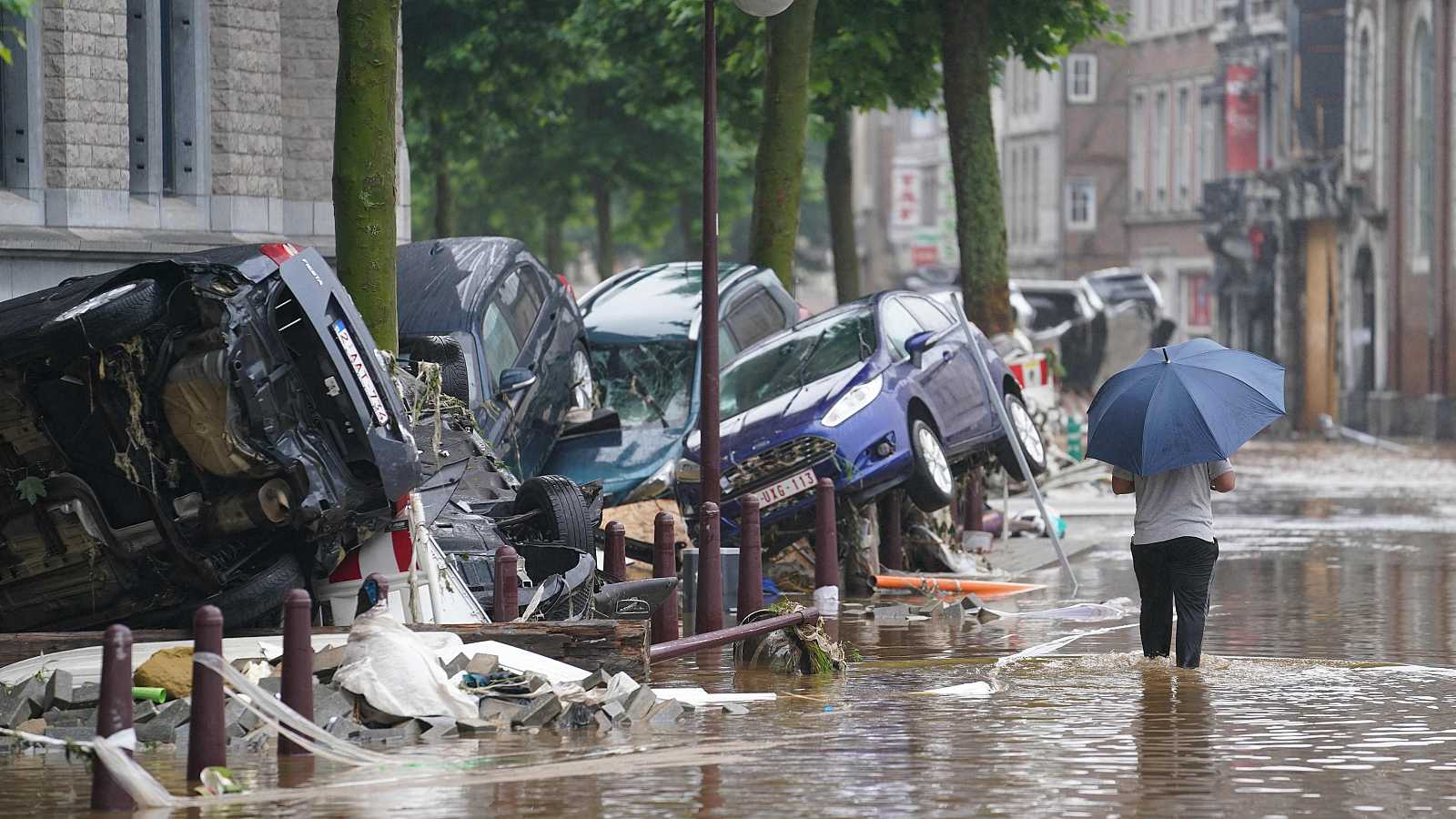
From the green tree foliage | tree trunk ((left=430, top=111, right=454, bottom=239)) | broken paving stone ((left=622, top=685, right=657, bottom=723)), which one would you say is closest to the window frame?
tree trunk ((left=430, top=111, right=454, bottom=239))

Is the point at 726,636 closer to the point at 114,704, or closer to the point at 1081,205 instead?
the point at 114,704

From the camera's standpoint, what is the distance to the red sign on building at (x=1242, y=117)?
61.7 metres

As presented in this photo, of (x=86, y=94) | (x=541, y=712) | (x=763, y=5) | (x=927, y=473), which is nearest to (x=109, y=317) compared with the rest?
(x=541, y=712)

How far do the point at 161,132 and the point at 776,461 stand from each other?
659cm

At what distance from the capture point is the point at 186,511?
11.0 metres

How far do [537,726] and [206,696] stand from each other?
1.95m

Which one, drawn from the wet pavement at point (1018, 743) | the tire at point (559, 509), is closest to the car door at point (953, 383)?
the wet pavement at point (1018, 743)

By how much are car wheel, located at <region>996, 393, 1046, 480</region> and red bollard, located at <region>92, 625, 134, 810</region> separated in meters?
11.7

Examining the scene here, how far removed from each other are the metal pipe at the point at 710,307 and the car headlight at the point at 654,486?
3.76ft

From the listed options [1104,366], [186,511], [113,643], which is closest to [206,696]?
[113,643]

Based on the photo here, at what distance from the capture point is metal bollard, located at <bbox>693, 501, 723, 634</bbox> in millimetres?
13461

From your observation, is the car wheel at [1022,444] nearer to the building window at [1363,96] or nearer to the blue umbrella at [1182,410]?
the blue umbrella at [1182,410]

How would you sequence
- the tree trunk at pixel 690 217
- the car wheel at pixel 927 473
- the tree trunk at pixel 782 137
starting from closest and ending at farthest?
the car wheel at pixel 927 473 → the tree trunk at pixel 782 137 → the tree trunk at pixel 690 217

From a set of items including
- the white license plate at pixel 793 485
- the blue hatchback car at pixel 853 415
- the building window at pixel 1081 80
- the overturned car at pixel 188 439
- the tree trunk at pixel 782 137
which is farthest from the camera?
the building window at pixel 1081 80
